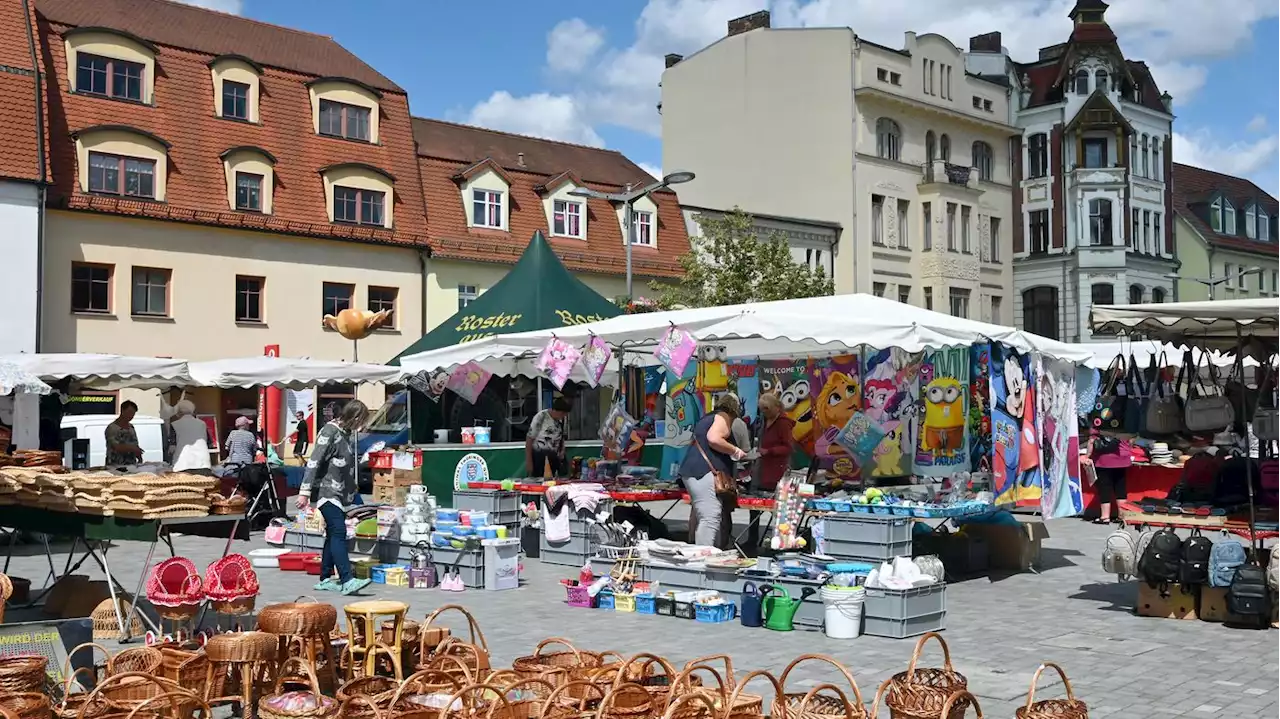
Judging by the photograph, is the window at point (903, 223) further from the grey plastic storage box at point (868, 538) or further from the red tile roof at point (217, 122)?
the grey plastic storage box at point (868, 538)

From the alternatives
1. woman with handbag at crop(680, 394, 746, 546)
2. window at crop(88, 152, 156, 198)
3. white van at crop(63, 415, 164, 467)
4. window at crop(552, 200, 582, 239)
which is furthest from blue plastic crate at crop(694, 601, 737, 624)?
window at crop(552, 200, 582, 239)

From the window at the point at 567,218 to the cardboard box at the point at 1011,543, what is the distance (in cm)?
2364

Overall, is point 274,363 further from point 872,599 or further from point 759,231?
point 759,231

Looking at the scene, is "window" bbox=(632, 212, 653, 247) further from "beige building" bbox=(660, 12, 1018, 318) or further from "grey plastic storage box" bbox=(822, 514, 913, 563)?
"grey plastic storage box" bbox=(822, 514, 913, 563)

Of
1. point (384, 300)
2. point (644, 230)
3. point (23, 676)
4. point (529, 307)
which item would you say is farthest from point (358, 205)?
point (23, 676)

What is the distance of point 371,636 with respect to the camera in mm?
7418

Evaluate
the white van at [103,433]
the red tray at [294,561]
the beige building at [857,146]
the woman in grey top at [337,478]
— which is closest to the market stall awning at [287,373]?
the white van at [103,433]

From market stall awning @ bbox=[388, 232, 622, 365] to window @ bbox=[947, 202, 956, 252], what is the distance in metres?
25.5

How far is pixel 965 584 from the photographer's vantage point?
1230 cm

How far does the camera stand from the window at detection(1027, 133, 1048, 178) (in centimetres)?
4747

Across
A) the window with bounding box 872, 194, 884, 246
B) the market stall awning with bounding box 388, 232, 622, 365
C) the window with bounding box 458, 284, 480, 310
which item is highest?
the window with bounding box 872, 194, 884, 246

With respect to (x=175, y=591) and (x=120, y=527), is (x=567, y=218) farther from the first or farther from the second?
(x=175, y=591)

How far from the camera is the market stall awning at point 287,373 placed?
62.7 ft

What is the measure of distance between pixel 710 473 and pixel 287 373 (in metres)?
9.67
